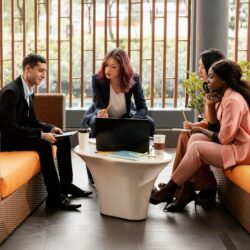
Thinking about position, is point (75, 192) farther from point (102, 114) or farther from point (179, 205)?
point (179, 205)

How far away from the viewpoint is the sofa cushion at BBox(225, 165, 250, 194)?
160 inches

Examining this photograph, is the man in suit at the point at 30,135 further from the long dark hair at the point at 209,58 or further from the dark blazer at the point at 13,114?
the long dark hair at the point at 209,58

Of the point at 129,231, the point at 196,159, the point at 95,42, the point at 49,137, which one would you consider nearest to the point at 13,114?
the point at 49,137

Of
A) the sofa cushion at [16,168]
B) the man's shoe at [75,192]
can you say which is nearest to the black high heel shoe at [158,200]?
the man's shoe at [75,192]

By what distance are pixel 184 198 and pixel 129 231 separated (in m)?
0.70

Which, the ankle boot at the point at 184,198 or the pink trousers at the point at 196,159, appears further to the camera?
the ankle boot at the point at 184,198

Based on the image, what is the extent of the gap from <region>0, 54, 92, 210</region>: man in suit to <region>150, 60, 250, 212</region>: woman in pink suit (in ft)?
2.57

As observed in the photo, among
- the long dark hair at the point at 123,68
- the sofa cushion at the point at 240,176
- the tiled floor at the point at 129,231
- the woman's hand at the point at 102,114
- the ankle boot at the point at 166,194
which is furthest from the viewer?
the long dark hair at the point at 123,68

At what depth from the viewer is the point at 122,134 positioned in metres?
4.40

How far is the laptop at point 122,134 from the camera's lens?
4.34m

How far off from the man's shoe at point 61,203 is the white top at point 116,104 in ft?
3.76

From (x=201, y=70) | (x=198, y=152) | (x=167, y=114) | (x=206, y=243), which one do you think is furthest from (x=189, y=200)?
(x=167, y=114)

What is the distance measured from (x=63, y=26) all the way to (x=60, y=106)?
232cm

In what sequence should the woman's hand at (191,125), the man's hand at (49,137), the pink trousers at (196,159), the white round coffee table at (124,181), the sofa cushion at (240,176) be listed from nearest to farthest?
the sofa cushion at (240,176) < the white round coffee table at (124,181) < the pink trousers at (196,159) < the man's hand at (49,137) < the woman's hand at (191,125)
